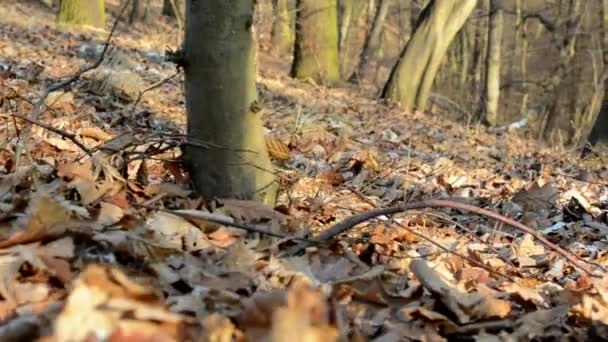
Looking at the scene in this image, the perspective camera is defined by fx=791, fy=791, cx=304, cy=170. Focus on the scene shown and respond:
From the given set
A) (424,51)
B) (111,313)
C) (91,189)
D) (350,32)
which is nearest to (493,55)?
(424,51)

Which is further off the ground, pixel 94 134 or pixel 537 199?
pixel 94 134

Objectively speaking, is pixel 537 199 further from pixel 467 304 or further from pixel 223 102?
pixel 467 304

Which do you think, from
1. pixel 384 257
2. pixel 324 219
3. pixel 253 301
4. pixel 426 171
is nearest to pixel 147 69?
pixel 426 171

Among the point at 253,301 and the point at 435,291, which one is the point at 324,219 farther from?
the point at 253,301

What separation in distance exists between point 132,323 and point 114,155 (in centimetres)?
Answer: 158

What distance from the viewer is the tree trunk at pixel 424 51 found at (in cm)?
1260

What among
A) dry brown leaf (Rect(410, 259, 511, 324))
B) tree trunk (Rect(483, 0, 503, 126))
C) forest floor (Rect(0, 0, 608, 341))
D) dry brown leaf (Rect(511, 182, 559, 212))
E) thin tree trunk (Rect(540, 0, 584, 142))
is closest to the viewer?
forest floor (Rect(0, 0, 608, 341))

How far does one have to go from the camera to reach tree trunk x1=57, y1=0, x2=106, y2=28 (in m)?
13.9

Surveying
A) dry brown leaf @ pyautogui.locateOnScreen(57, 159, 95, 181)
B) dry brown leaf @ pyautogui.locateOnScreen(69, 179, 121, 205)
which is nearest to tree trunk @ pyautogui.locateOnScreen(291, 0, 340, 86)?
dry brown leaf @ pyautogui.locateOnScreen(57, 159, 95, 181)

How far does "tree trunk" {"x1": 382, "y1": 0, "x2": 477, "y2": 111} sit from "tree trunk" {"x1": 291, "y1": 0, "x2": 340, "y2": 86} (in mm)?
1616

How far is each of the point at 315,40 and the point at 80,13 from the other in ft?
13.8

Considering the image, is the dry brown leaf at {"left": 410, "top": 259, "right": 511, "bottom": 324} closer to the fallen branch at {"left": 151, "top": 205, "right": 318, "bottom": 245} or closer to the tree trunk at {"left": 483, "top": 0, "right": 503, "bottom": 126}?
the fallen branch at {"left": 151, "top": 205, "right": 318, "bottom": 245}

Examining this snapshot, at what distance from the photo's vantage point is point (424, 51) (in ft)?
42.2

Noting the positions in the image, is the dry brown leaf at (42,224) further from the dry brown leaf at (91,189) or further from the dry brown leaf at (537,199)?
the dry brown leaf at (537,199)
